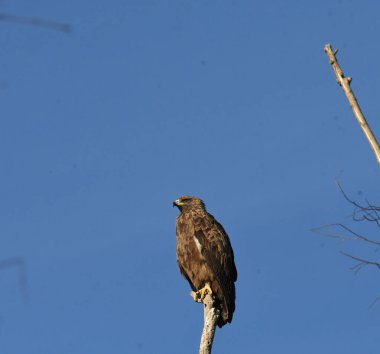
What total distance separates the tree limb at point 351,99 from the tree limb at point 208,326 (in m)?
5.29

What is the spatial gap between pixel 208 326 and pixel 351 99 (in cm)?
585

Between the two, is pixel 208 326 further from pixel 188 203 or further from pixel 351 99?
pixel 351 99

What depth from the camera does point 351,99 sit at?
4902mm

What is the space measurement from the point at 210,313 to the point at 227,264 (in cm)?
155

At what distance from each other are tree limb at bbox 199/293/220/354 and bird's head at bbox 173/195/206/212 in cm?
196

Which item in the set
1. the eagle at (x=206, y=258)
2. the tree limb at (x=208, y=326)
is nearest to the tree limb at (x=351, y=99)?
the tree limb at (x=208, y=326)

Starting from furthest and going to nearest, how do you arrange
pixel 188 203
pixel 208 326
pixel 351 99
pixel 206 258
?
pixel 188 203 → pixel 206 258 → pixel 208 326 → pixel 351 99

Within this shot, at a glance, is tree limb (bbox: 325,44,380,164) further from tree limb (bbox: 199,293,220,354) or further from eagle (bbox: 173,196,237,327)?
eagle (bbox: 173,196,237,327)

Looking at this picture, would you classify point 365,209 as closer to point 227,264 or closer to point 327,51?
point 327,51

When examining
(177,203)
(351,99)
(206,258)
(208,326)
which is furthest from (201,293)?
(351,99)

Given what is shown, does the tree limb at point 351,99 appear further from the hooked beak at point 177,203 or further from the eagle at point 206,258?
Answer: the hooked beak at point 177,203

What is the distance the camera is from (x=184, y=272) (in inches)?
485

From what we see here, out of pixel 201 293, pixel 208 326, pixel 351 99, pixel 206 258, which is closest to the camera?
pixel 351 99

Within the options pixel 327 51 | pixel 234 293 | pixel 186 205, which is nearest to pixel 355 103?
pixel 327 51
